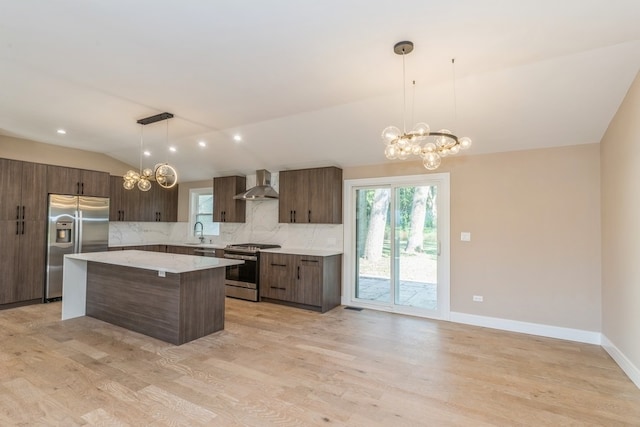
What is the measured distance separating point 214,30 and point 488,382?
3681 millimetres

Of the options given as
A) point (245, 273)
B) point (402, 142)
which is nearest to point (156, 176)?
point (245, 273)

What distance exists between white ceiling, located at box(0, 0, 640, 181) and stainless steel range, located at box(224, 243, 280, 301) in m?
2.09

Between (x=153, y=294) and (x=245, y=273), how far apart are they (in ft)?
6.44

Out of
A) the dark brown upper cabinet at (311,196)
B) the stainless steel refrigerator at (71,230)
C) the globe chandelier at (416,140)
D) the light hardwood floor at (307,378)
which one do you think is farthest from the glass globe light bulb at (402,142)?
the stainless steel refrigerator at (71,230)

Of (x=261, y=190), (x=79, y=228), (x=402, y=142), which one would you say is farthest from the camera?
(x=261, y=190)

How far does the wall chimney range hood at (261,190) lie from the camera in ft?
Result: 19.1

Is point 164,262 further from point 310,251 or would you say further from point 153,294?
point 310,251

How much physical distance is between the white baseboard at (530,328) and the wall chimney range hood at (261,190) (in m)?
3.59

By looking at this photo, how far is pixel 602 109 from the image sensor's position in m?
3.29

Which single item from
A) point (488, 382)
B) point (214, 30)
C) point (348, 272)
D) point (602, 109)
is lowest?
point (488, 382)

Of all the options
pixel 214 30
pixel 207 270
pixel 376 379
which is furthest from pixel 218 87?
pixel 376 379

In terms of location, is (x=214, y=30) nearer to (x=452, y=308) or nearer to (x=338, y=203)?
(x=338, y=203)

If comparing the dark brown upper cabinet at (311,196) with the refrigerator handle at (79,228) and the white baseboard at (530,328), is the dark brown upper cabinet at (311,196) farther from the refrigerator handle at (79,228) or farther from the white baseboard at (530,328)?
the refrigerator handle at (79,228)

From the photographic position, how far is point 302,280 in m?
5.12
